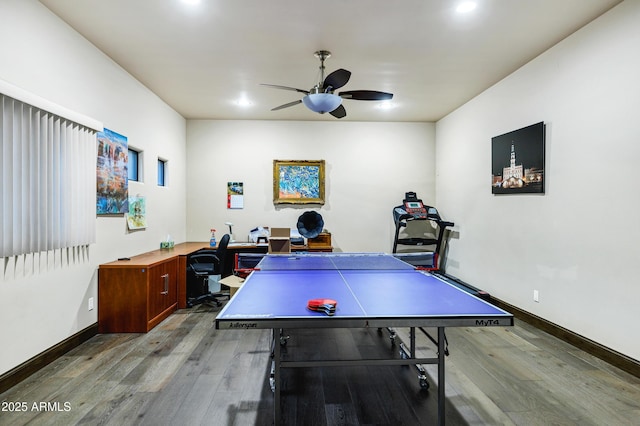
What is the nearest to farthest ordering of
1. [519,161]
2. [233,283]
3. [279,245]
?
[519,161], [233,283], [279,245]

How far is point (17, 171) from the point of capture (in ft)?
8.16

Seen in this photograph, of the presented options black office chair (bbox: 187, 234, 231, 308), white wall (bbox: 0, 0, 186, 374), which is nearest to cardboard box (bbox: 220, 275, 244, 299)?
black office chair (bbox: 187, 234, 231, 308)

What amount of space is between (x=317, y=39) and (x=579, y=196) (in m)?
2.98

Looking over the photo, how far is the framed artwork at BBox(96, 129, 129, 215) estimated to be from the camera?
11.7 feet

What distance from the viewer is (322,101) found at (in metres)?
3.33

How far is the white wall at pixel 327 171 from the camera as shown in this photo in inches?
246

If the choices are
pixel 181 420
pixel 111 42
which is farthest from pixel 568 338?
pixel 111 42

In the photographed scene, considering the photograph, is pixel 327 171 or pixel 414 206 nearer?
pixel 414 206

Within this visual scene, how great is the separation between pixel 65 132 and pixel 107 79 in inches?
41.6

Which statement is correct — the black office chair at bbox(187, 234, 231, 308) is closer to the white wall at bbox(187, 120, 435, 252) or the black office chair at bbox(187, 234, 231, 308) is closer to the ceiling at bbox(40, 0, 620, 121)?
the white wall at bbox(187, 120, 435, 252)

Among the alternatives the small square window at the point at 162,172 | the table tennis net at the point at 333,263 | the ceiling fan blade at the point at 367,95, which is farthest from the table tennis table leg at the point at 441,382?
the small square window at the point at 162,172

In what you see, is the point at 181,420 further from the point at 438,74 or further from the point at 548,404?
the point at 438,74

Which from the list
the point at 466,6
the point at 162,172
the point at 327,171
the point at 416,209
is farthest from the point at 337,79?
the point at 162,172

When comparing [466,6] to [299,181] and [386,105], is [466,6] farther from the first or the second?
[299,181]
